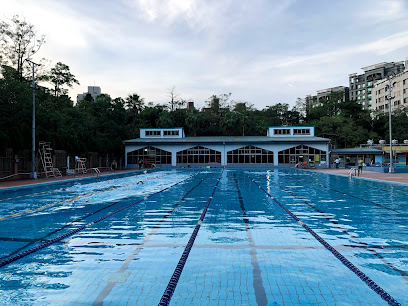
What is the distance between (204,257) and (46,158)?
23737mm

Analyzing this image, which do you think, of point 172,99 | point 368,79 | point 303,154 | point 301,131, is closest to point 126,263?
point 303,154

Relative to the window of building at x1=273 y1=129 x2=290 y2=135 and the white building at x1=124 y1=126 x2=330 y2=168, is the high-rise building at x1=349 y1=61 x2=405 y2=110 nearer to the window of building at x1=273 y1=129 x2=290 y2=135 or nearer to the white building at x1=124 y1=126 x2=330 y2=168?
the window of building at x1=273 y1=129 x2=290 y2=135

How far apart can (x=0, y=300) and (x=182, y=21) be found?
80.5ft

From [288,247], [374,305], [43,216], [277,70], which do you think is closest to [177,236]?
[288,247]

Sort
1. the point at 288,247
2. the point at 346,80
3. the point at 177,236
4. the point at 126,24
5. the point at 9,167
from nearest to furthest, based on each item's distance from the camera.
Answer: the point at 288,247 < the point at 177,236 < the point at 9,167 < the point at 126,24 < the point at 346,80

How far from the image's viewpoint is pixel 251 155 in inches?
1860

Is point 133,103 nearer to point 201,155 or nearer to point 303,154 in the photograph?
point 201,155

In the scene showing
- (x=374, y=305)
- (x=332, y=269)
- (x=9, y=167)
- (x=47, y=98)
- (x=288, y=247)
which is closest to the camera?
(x=374, y=305)

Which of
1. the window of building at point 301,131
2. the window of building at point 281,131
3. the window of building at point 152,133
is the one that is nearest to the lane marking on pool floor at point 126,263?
the window of building at point 152,133

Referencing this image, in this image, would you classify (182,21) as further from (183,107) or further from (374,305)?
(183,107)

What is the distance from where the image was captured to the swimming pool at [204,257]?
3787 mm

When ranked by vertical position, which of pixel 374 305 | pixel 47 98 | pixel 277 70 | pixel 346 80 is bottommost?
pixel 374 305

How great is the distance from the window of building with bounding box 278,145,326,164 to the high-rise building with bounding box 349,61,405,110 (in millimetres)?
65949

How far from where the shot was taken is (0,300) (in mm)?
3607
